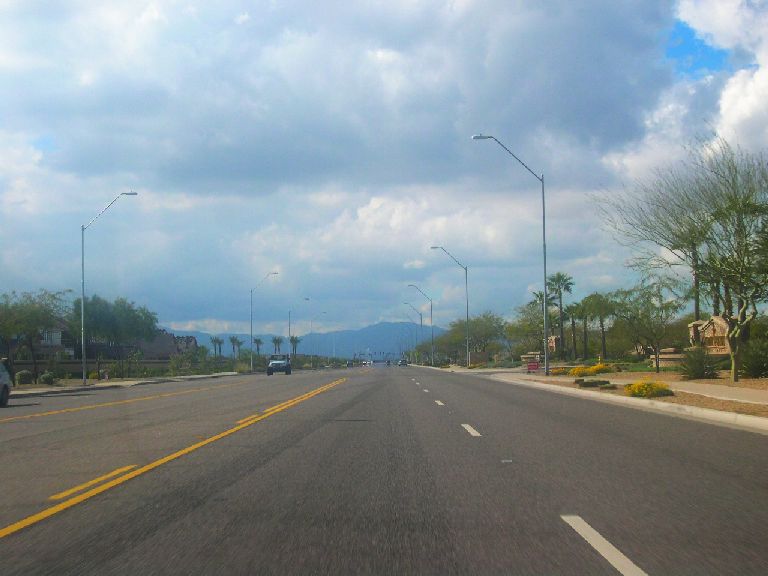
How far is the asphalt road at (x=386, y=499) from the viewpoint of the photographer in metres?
7.11

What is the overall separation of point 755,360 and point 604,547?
30068 millimetres

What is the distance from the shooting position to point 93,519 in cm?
877

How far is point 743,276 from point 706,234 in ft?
6.47

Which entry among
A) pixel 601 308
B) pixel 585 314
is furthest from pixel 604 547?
pixel 585 314

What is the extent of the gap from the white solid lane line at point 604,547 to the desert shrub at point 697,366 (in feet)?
98.4

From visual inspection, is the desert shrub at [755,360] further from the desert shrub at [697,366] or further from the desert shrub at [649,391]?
the desert shrub at [649,391]

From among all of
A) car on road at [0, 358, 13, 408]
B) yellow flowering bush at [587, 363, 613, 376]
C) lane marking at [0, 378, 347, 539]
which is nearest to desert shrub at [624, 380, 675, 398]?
lane marking at [0, 378, 347, 539]

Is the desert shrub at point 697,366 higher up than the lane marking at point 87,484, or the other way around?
the desert shrub at point 697,366

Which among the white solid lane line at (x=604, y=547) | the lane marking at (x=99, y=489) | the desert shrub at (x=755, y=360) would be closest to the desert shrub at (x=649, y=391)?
the desert shrub at (x=755, y=360)

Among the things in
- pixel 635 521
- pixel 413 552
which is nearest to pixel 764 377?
pixel 635 521

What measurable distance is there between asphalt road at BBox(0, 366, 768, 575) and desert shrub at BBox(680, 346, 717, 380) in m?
19.1

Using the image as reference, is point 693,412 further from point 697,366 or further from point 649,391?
point 697,366

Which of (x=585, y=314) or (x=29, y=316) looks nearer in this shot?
(x=29, y=316)

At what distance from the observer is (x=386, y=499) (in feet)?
31.8
